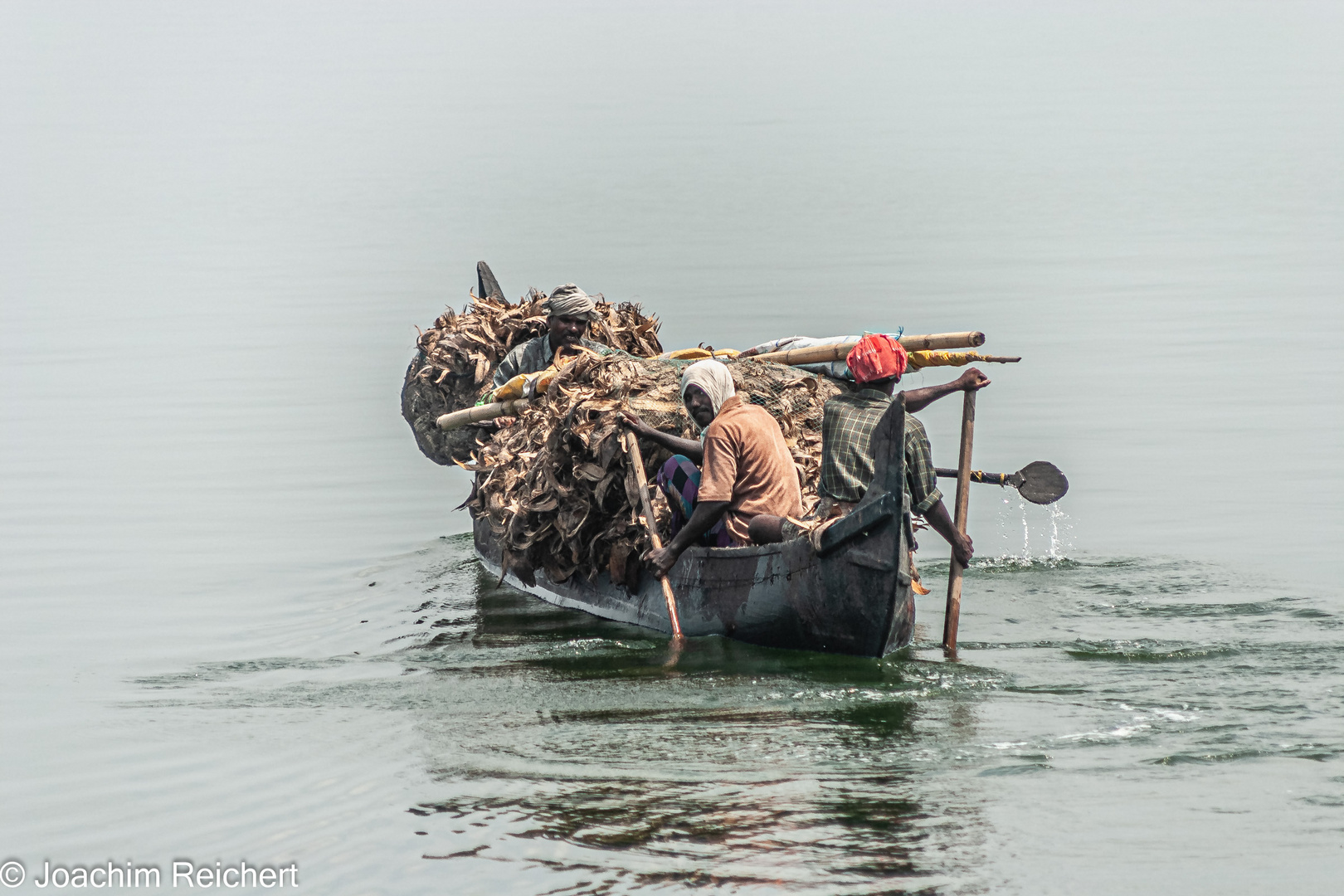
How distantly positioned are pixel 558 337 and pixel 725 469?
364 cm

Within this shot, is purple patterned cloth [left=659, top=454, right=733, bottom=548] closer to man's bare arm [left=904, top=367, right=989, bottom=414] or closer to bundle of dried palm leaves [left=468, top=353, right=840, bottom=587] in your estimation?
bundle of dried palm leaves [left=468, top=353, right=840, bottom=587]

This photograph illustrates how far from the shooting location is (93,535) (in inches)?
592

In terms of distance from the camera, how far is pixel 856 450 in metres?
9.11

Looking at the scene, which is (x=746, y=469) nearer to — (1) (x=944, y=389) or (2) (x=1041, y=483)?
(1) (x=944, y=389)

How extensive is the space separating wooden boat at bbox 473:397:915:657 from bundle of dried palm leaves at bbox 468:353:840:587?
58 cm

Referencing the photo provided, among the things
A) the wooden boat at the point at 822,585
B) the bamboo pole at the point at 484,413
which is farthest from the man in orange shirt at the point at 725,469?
the bamboo pole at the point at 484,413

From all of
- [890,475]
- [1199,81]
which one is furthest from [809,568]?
[1199,81]

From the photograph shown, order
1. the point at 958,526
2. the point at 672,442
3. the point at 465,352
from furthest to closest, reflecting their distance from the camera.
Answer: the point at 465,352 < the point at 672,442 < the point at 958,526

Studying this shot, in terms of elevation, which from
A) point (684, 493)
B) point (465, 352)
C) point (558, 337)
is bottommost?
point (684, 493)

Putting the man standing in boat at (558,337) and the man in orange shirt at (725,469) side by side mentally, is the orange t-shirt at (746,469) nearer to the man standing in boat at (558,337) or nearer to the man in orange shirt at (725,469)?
the man in orange shirt at (725,469)

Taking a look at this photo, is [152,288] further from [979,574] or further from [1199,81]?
[1199,81]

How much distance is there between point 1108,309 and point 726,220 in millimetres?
19438

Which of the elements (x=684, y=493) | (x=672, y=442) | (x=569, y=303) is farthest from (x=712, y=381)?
(x=569, y=303)

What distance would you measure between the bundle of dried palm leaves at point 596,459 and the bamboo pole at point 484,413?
13.3 inches
